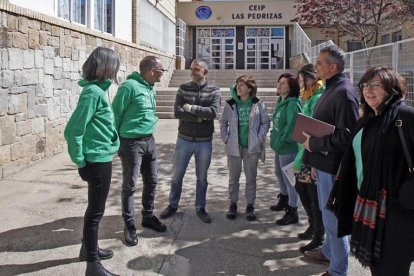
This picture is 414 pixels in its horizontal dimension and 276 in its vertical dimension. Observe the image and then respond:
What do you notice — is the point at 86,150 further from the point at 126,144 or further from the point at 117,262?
the point at 117,262

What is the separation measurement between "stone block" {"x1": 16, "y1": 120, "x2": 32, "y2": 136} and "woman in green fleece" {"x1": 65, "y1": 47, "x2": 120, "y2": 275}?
4194 millimetres

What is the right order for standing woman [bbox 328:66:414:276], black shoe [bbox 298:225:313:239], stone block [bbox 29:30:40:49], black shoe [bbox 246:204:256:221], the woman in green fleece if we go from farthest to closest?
stone block [bbox 29:30:40:49] < black shoe [bbox 246:204:256:221] < black shoe [bbox 298:225:313:239] < the woman in green fleece < standing woman [bbox 328:66:414:276]

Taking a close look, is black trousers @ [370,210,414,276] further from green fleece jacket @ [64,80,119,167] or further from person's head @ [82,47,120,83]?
person's head @ [82,47,120,83]

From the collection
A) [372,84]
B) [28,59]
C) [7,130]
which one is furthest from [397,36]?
[372,84]

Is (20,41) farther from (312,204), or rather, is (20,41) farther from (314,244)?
(314,244)

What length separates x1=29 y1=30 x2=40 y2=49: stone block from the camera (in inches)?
289

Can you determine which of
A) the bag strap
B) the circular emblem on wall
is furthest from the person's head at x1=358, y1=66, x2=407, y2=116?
the circular emblem on wall

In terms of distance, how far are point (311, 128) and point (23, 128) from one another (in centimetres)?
543

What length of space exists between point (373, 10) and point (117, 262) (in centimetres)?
1278

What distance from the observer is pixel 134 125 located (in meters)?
4.08

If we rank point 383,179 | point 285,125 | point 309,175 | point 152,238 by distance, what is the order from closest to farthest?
1. point 383,179
2. point 309,175
3. point 152,238
4. point 285,125

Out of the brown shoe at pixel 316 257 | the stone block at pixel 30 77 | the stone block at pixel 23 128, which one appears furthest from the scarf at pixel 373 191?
the stone block at pixel 30 77

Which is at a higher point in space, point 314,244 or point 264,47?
point 264,47

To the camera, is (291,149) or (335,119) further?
(291,149)
